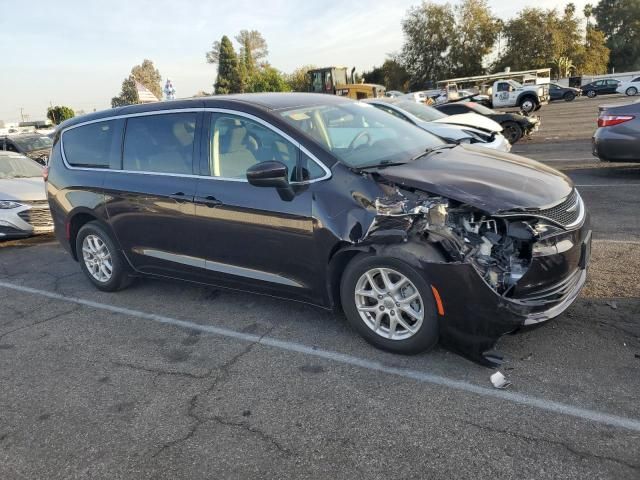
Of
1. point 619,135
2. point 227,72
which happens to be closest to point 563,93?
point 619,135

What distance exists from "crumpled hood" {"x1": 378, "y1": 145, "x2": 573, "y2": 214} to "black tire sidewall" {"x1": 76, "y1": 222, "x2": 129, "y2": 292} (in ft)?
9.79

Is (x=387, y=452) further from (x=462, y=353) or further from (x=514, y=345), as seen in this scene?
(x=514, y=345)

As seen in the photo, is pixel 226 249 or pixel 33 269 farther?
pixel 33 269

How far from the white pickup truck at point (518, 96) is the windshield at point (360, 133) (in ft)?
94.0

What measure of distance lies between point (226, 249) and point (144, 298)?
1.50 meters

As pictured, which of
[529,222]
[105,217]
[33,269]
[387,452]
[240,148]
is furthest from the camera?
[33,269]

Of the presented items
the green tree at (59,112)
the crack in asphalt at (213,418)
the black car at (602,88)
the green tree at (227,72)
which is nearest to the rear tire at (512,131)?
the crack in asphalt at (213,418)

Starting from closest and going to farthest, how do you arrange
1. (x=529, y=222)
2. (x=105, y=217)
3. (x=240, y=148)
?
1. (x=529, y=222)
2. (x=240, y=148)
3. (x=105, y=217)

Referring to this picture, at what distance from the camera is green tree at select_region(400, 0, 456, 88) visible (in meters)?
68.6

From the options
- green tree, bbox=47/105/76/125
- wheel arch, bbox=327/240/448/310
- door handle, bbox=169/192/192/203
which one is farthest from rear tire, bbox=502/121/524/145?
green tree, bbox=47/105/76/125

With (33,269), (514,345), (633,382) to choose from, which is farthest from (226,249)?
(33,269)

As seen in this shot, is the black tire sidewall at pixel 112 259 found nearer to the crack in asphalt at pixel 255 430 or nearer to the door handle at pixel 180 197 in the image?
the door handle at pixel 180 197

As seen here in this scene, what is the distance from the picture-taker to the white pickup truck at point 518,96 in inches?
Result: 1232

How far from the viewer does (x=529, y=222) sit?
11.0 feet
